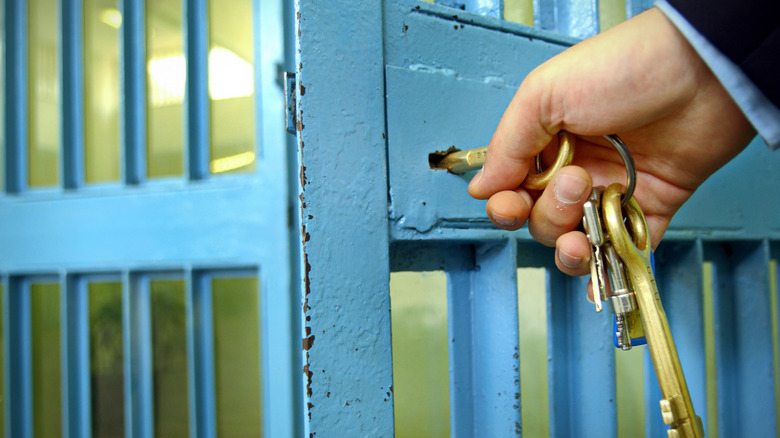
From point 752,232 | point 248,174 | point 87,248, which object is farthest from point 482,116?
point 87,248

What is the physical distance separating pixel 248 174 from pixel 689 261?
32.6 inches

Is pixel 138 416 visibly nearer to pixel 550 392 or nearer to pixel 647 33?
pixel 550 392

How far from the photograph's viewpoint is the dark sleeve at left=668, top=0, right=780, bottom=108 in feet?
1.07

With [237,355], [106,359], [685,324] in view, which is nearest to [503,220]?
[685,324]

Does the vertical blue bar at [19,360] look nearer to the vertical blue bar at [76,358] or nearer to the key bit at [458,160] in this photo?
the vertical blue bar at [76,358]

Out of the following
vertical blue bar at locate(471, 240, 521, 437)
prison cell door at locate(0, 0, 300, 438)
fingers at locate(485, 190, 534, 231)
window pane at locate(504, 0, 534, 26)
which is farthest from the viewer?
prison cell door at locate(0, 0, 300, 438)

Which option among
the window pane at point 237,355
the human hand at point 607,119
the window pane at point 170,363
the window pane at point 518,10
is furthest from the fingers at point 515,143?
the window pane at point 170,363

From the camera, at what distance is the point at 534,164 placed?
1.52 feet

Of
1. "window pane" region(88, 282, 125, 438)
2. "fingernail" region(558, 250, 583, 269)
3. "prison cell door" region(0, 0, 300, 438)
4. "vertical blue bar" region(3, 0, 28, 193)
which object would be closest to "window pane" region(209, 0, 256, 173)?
"prison cell door" region(0, 0, 300, 438)

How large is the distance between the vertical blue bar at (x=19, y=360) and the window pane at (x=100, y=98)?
33 cm

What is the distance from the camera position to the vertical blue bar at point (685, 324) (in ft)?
Result: 2.24

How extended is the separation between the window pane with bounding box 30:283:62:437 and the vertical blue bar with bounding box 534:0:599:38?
1.32m

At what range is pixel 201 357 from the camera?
1147mm

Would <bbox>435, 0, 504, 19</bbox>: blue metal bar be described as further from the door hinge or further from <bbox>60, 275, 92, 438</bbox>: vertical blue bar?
<bbox>60, 275, 92, 438</bbox>: vertical blue bar
